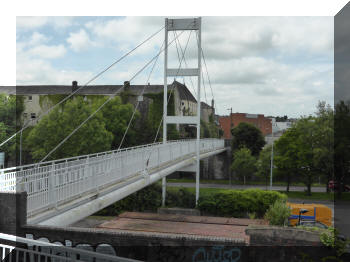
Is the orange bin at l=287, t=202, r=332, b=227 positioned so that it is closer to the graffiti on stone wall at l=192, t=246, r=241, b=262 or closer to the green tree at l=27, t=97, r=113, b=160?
the graffiti on stone wall at l=192, t=246, r=241, b=262

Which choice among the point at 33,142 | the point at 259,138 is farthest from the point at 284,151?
the point at 33,142

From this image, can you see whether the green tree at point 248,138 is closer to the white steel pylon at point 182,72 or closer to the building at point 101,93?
the building at point 101,93

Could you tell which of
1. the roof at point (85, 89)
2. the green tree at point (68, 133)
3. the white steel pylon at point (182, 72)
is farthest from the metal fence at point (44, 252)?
the roof at point (85, 89)

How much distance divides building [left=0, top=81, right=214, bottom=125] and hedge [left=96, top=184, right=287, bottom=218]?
2061cm

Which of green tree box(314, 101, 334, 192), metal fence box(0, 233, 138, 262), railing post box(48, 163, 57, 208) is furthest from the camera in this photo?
green tree box(314, 101, 334, 192)

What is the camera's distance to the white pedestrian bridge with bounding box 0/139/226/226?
27.7ft

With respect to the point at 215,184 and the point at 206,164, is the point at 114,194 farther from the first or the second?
the point at 206,164

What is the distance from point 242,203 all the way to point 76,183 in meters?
11.9

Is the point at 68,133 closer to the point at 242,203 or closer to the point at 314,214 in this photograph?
the point at 242,203

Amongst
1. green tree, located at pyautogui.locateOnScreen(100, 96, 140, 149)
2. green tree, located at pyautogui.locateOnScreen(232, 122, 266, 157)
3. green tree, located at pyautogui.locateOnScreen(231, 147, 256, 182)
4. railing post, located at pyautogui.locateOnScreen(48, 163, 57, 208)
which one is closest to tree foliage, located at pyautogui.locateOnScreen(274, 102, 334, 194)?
green tree, located at pyautogui.locateOnScreen(231, 147, 256, 182)

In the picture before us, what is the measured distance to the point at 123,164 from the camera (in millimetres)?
13297

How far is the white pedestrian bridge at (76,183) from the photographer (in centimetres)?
843

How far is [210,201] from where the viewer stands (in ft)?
68.1

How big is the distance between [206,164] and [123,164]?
30071mm
